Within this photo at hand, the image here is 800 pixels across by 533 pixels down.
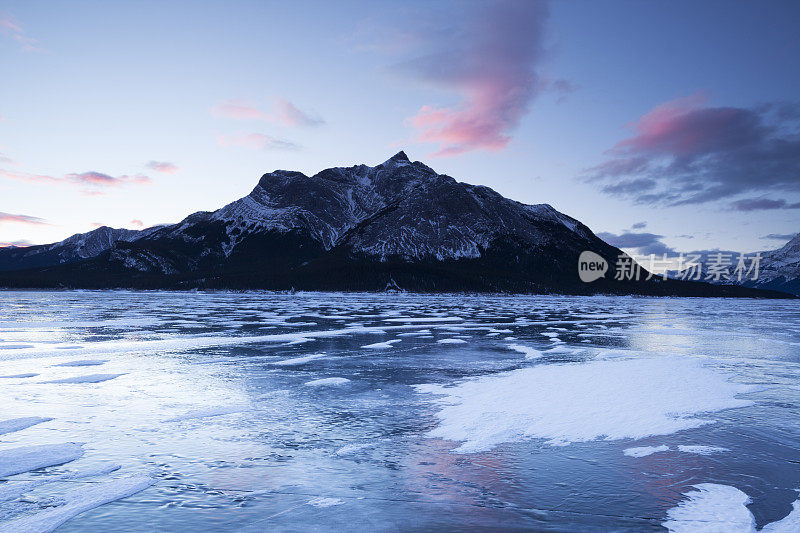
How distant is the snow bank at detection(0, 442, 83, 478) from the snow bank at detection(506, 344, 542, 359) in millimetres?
20540

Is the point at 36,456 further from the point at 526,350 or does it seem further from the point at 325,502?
the point at 526,350

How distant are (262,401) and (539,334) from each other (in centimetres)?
2944

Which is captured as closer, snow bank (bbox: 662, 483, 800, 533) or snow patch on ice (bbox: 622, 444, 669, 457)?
snow bank (bbox: 662, 483, 800, 533)

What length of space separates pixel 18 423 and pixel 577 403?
15.2 meters

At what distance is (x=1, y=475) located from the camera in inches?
363

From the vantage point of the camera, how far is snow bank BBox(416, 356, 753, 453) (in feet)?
41.3

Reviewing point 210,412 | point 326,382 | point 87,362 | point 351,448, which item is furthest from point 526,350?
point 87,362

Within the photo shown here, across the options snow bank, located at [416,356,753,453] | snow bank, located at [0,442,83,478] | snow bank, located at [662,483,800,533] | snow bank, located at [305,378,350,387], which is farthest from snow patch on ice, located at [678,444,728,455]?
snow bank, located at [0,442,83,478]

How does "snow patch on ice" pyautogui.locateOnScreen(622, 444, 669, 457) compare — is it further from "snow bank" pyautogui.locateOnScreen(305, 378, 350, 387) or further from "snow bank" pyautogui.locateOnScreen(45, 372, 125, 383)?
"snow bank" pyautogui.locateOnScreen(45, 372, 125, 383)

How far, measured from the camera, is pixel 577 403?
51.0 feet

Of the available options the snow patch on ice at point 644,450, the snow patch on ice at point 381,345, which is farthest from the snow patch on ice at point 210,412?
the snow patch on ice at point 381,345

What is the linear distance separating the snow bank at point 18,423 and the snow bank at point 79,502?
16.5ft

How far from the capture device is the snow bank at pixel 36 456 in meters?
9.62

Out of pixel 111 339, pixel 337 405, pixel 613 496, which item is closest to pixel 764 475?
pixel 613 496
